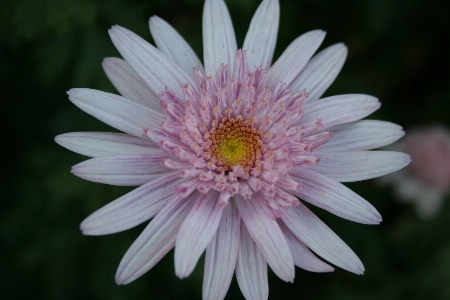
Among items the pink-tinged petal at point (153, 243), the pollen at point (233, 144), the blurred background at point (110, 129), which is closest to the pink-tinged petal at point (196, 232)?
the pink-tinged petal at point (153, 243)

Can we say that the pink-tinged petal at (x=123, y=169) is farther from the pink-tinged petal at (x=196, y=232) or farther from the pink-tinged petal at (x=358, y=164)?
the pink-tinged petal at (x=358, y=164)

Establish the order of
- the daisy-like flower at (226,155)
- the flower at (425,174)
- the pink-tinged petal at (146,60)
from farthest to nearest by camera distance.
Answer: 1. the flower at (425,174)
2. the pink-tinged petal at (146,60)
3. the daisy-like flower at (226,155)

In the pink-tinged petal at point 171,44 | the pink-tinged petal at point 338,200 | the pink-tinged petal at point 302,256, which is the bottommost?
the pink-tinged petal at point 302,256

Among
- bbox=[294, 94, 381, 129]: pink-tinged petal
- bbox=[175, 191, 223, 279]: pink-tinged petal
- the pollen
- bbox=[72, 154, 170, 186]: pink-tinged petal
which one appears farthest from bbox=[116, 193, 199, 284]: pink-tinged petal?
bbox=[294, 94, 381, 129]: pink-tinged petal

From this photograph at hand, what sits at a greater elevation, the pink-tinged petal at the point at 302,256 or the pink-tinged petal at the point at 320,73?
the pink-tinged petal at the point at 320,73

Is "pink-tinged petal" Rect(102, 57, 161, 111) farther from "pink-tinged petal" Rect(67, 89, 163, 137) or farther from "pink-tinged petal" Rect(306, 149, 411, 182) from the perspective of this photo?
"pink-tinged petal" Rect(306, 149, 411, 182)

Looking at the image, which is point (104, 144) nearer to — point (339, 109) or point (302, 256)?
point (302, 256)
